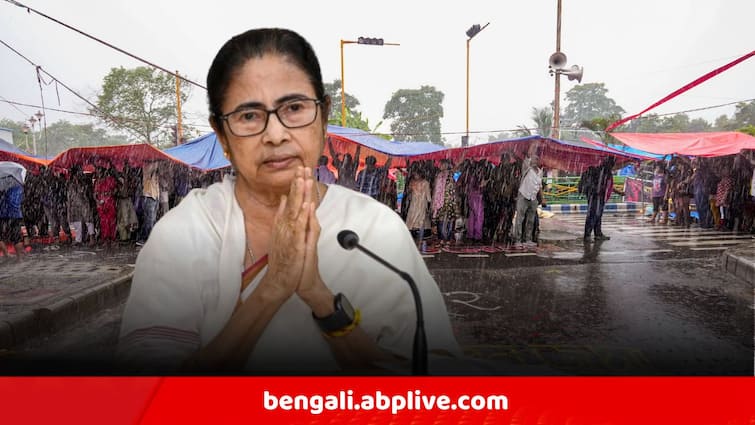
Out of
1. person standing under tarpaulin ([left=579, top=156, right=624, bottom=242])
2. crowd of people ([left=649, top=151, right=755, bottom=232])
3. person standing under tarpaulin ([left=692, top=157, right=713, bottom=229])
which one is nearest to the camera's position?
person standing under tarpaulin ([left=579, top=156, right=624, bottom=242])

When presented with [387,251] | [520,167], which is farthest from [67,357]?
[520,167]

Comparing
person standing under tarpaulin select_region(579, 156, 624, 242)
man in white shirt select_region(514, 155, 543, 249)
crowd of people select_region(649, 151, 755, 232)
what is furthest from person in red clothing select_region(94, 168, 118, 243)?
crowd of people select_region(649, 151, 755, 232)

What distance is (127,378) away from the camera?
834mm

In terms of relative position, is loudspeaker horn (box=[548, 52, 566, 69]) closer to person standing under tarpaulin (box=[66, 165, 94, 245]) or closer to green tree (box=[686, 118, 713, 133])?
green tree (box=[686, 118, 713, 133])

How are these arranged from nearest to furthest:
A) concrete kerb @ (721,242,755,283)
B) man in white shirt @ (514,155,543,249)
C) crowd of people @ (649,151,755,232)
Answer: man in white shirt @ (514,155,543,249) < concrete kerb @ (721,242,755,283) < crowd of people @ (649,151,755,232)

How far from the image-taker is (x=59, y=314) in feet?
5.47

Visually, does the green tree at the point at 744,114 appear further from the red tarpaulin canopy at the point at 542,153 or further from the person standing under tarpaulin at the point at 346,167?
the person standing under tarpaulin at the point at 346,167

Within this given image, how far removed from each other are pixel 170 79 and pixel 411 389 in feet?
2.74

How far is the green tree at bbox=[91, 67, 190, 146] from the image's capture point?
875 mm

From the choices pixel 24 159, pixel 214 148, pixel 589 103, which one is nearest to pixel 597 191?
pixel 589 103

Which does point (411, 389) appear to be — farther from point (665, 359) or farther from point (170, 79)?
point (170, 79)

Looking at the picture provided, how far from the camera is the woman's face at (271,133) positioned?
68 cm

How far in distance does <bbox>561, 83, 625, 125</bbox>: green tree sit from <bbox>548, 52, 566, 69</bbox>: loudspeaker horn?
11 centimetres

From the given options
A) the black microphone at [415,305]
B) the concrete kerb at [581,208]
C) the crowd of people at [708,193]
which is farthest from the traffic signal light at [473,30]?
the crowd of people at [708,193]
